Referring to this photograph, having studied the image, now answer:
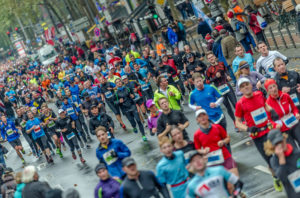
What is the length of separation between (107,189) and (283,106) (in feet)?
9.14

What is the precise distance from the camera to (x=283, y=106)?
320 inches

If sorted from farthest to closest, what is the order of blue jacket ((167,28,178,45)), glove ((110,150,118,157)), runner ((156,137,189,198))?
blue jacket ((167,28,178,45))
glove ((110,150,118,157))
runner ((156,137,189,198))

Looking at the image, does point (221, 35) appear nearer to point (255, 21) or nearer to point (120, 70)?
point (255, 21)

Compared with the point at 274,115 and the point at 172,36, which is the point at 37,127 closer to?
the point at 172,36

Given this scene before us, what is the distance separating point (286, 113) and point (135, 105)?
8.65 m

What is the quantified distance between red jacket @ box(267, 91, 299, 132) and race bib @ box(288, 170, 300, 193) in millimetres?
1347

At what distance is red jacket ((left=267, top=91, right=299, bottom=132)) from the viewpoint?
8130 mm

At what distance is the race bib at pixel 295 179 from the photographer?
6.81 metres

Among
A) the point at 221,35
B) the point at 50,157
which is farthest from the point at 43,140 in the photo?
the point at 221,35

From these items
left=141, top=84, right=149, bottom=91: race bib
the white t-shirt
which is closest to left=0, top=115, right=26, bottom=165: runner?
left=141, top=84, right=149, bottom=91: race bib

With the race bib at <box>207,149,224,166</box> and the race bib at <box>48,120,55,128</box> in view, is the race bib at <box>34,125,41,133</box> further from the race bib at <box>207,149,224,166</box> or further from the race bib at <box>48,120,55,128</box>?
the race bib at <box>207,149,224,166</box>

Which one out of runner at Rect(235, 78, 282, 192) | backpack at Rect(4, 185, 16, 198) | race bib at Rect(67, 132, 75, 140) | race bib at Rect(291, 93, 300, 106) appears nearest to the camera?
runner at Rect(235, 78, 282, 192)

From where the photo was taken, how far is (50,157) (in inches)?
709

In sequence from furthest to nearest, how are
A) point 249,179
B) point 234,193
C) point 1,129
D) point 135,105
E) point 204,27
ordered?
point 204,27, point 1,129, point 135,105, point 249,179, point 234,193
